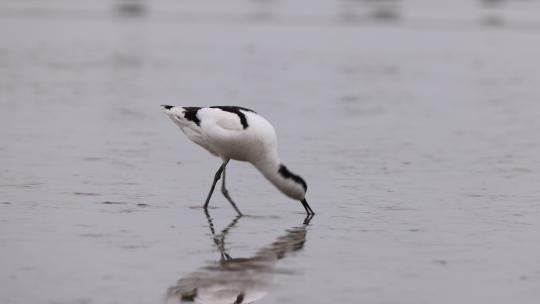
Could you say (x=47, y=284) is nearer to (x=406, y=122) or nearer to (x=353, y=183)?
(x=353, y=183)

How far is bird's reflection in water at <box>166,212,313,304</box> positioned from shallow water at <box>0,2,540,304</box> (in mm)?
46

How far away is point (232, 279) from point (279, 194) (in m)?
3.80

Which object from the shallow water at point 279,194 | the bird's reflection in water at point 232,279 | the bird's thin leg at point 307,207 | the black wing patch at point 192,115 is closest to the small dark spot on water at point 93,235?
the shallow water at point 279,194

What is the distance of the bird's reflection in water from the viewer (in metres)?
7.17

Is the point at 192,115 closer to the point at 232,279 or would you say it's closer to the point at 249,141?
the point at 249,141

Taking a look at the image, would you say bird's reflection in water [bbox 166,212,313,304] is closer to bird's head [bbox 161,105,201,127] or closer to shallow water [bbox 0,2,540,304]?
shallow water [bbox 0,2,540,304]

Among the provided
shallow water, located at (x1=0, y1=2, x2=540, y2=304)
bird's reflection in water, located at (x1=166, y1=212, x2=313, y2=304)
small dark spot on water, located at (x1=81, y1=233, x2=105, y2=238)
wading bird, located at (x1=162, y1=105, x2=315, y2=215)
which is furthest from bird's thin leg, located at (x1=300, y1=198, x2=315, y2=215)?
small dark spot on water, located at (x1=81, y1=233, x2=105, y2=238)

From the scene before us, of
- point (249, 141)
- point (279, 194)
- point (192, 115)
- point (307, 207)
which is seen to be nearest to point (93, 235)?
point (249, 141)

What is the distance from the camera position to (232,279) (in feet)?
25.1

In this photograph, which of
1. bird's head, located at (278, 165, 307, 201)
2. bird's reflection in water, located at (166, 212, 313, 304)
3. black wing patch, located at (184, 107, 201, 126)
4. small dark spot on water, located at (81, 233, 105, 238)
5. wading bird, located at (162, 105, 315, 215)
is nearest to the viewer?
bird's reflection in water, located at (166, 212, 313, 304)

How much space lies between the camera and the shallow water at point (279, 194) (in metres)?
7.75

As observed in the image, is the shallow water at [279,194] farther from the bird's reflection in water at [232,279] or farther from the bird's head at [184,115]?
the bird's head at [184,115]

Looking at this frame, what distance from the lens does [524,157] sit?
1423 cm

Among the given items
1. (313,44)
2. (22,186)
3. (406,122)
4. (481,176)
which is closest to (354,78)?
(406,122)
